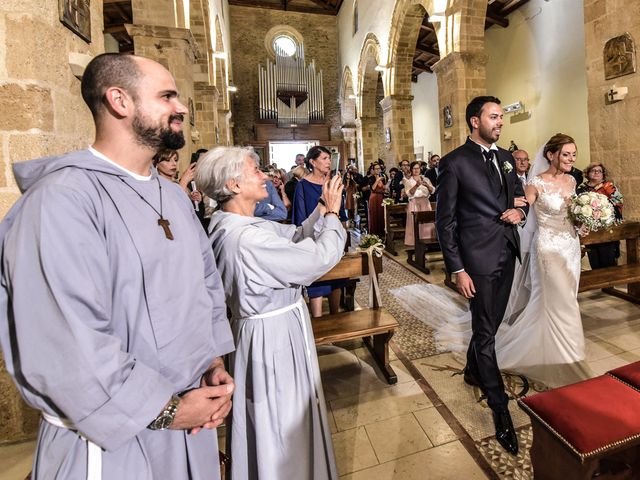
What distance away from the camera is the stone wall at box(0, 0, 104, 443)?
1819 mm

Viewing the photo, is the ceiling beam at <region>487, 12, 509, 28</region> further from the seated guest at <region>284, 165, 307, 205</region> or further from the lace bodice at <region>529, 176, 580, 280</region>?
the lace bodice at <region>529, 176, 580, 280</region>

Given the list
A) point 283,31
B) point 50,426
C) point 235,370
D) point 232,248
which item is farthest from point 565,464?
point 283,31

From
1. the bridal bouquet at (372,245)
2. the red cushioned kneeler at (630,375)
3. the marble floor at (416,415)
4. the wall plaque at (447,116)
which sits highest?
the wall plaque at (447,116)

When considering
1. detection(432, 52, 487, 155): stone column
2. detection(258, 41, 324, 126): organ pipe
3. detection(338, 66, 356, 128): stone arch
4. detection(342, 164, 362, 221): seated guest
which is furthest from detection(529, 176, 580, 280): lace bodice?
detection(258, 41, 324, 126): organ pipe

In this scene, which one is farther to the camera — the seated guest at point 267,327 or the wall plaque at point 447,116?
the wall plaque at point 447,116

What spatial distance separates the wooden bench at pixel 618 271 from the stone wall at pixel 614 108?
0.54 meters

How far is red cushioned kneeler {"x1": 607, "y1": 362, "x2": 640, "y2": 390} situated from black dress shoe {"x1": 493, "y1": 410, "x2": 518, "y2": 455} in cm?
60

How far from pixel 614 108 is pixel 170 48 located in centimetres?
552

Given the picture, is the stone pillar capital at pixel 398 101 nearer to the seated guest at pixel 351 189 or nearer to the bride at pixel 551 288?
the seated guest at pixel 351 189

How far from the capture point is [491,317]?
2.14 m

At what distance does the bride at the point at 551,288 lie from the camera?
2508mm

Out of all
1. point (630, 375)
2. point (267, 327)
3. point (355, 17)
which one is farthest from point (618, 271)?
point (355, 17)

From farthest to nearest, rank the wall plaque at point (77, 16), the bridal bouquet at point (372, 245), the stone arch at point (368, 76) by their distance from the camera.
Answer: the stone arch at point (368, 76)
the bridal bouquet at point (372, 245)
the wall plaque at point (77, 16)

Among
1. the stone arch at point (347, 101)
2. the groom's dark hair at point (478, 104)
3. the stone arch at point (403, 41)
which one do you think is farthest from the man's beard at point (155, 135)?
the stone arch at point (347, 101)
